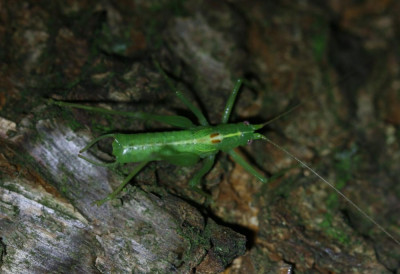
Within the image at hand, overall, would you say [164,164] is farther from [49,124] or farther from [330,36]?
[330,36]

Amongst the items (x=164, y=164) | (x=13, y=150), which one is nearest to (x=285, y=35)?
(x=164, y=164)

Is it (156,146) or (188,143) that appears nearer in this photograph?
(156,146)

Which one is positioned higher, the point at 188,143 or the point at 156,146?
the point at 156,146

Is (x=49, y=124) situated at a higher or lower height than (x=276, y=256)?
higher

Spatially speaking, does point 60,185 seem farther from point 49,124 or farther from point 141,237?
point 141,237

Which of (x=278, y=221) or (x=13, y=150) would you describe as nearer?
(x=13, y=150)

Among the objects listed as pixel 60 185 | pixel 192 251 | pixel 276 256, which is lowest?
pixel 276 256

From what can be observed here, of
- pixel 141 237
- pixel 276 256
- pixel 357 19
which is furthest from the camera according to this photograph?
pixel 357 19

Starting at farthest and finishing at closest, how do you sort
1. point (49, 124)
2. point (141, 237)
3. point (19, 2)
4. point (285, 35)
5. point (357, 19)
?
1. point (357, 19)
2. point (285, 35)
3. point (19, 2)
4. point (49, 124)
5. point (141, 237)
